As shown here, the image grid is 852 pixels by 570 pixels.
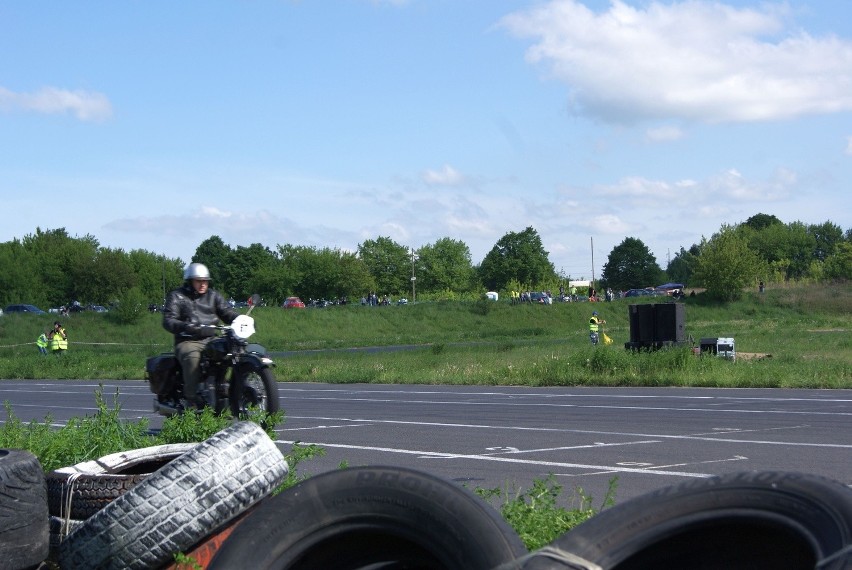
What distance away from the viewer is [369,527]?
157 inches

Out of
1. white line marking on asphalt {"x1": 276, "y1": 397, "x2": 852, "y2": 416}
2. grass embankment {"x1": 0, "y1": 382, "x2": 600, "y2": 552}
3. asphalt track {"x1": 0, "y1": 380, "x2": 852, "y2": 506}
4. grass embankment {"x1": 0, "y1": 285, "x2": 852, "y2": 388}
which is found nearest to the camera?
grass embankment {"x1": 0, "y1": 382, "x2": 600, "y2": 552}

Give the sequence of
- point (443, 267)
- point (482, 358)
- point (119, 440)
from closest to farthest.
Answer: point (119, 440) → point (482, 358) → point (443, 267)

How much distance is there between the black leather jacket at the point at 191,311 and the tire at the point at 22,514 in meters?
6.97

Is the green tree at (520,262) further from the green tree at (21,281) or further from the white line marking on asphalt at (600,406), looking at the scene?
the white line marking on asphalt at (600,406)

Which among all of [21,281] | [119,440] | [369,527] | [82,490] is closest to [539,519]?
[369,527]

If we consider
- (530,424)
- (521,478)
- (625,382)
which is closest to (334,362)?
(625,382)

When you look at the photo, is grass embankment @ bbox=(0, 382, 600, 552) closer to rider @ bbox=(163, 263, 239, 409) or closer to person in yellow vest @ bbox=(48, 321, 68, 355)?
rider @ bbox=(163, 263, 239, 409)

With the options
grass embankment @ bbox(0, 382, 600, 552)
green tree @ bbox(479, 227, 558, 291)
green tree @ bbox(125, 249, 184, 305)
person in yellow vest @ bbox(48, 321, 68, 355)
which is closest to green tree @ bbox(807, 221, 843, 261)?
green tree @ bbox(479, 227, 558, 291)

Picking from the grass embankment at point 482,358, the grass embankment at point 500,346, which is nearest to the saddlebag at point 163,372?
the grass embankment at point 482,358

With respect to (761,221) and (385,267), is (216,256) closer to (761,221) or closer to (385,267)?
(385,267)

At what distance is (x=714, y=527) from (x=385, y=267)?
14270cm

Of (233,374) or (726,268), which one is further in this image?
(726,268)

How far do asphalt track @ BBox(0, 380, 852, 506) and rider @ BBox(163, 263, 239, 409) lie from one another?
1398 mm

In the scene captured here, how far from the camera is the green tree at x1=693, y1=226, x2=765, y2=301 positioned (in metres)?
89.5
